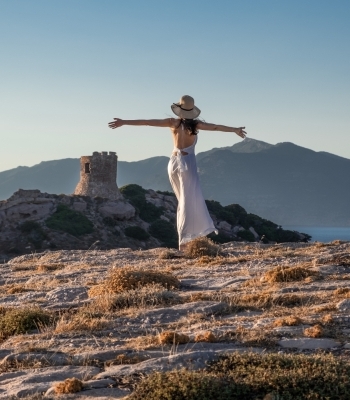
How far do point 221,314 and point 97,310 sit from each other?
1.51 metres

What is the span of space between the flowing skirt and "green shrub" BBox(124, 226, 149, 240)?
37000 mm

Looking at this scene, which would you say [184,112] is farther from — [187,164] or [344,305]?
[344,305]

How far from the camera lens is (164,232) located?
53.9 m

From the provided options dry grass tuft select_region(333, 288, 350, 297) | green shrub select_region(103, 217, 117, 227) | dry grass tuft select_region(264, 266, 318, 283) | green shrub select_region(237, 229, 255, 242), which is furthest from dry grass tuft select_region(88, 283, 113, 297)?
green shrub select_region(237, 229, 255, 242)

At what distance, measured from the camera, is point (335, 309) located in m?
8.00

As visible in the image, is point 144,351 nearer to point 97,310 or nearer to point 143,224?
point 97,310

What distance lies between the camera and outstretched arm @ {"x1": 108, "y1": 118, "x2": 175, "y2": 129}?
40.8 feet

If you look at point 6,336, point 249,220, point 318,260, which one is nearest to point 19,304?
point 6,336

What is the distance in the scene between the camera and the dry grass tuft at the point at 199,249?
14.9m

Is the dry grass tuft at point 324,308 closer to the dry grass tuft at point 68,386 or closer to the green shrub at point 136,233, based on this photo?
the dry grass tuft at point 68,386

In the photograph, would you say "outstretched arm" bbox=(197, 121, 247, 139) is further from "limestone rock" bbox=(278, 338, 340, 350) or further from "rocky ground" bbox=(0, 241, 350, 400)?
"limestone rock" bbox=(278, 338, 340, 350)

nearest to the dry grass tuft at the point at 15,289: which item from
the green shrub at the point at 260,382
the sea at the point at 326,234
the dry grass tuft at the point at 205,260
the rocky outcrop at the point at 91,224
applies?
the dry grass tuft at the point at 205,260

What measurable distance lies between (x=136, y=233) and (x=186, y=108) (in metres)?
38.5

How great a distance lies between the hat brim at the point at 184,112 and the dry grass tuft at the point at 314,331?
694 centimetres
